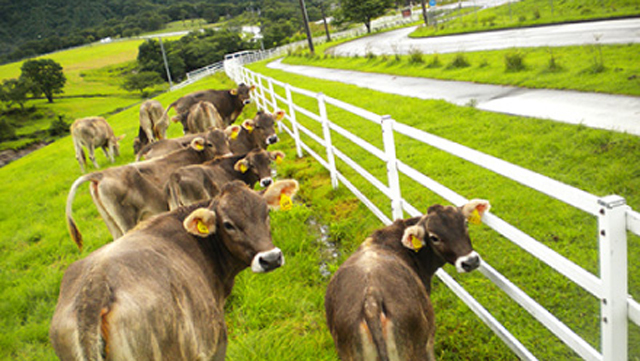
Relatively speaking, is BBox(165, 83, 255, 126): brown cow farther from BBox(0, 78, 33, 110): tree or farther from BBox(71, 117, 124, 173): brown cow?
BBox(0, 78, 33, 110): tree

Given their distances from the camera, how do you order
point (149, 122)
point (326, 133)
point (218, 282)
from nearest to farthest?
1. point (218, 282)
2. point (326, 133)
3. point (149, 122)

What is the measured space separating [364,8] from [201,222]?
1821 inches

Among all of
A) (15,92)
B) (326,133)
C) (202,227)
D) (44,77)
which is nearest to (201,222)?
(202,227)

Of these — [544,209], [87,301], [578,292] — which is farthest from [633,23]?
[87,301]

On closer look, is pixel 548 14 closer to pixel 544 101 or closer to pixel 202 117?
pixel 544 101

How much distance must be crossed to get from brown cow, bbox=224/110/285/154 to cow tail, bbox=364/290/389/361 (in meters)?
6.86

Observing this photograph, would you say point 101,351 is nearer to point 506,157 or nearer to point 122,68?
point 506,157

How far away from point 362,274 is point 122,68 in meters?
104

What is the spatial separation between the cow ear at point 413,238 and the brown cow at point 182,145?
5.25m

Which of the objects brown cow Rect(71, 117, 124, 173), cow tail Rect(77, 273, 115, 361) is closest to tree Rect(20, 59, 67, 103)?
brown cow Rect(71, 117, 124, 173)

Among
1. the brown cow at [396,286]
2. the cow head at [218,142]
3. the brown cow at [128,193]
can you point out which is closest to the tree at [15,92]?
the cow head at [218,142]

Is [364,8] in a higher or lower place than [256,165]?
higher

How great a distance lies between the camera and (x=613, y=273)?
86.2 inches

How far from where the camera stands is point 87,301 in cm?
262
